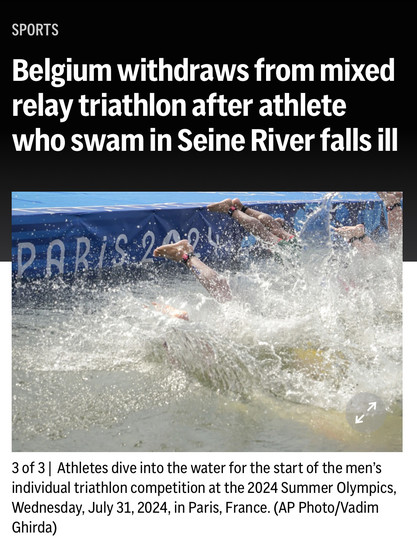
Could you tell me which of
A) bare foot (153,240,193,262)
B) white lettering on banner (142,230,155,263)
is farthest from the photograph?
white lettering on banner (142,230,155,263)

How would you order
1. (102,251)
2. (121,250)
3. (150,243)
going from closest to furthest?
(102,251), (121,250), (150,243)

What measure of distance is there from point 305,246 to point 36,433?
4.75m

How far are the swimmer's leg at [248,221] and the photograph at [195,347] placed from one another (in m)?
0.02

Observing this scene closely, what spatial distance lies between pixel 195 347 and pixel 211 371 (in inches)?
9.8

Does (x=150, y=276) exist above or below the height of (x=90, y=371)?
above

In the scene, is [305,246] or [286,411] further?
[305,246]

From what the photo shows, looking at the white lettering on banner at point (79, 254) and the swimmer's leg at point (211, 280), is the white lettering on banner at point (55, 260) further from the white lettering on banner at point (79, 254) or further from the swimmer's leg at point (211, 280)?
the swimmer's leg at point (211, 280)

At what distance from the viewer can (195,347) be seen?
423 centimetres

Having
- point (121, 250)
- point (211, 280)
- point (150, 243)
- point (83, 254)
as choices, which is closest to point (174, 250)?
point (211, 280)

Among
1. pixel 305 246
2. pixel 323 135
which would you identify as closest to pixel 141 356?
pixel 323 135

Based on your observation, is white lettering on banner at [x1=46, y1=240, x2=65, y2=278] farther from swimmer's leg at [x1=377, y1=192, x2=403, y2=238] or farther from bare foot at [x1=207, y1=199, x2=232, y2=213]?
swimmer's leg at [x1=377, y1=192, x2=403, y2=238]

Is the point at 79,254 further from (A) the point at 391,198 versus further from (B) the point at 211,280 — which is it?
(A) the point at 391,198

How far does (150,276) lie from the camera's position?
7445 mm
